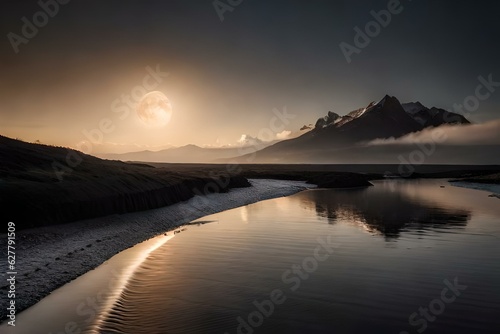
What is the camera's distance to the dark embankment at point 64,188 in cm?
2397

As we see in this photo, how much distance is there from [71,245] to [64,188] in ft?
26.6

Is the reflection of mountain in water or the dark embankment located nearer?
the dark embankment

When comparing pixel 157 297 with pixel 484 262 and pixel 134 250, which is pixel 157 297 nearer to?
pixel 134 250

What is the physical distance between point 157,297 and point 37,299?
4.69 metres
